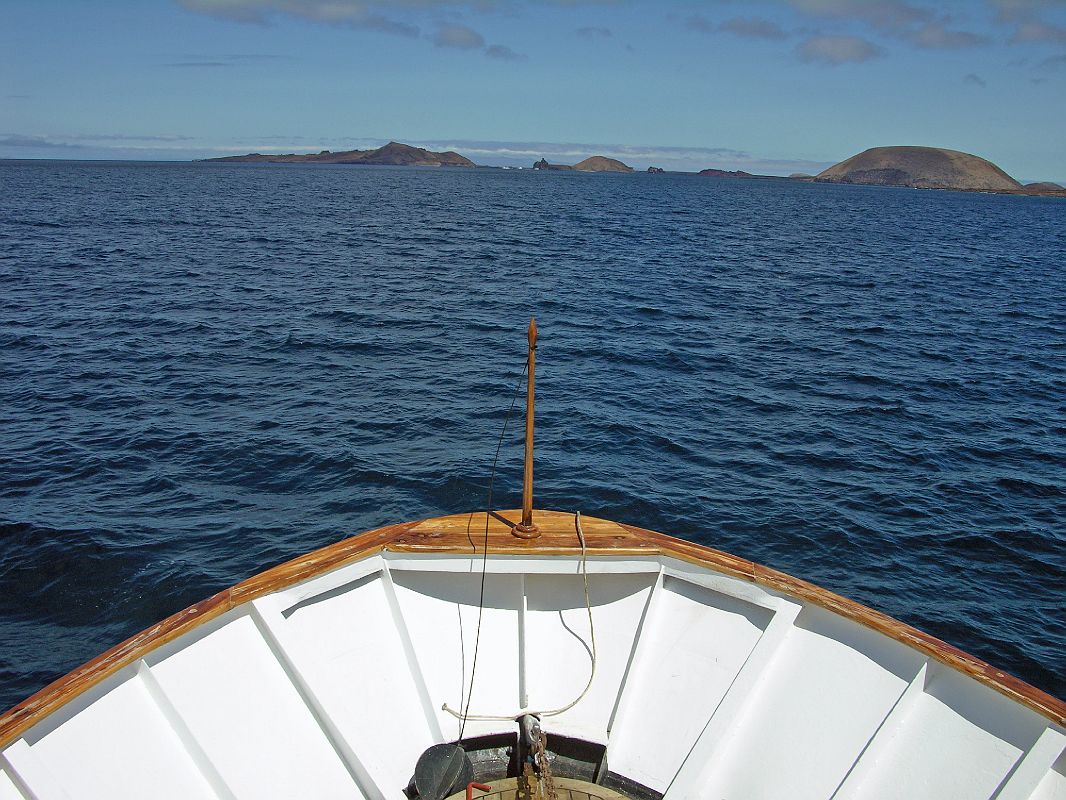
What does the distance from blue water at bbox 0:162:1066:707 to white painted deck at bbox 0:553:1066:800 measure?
7049 millimetres

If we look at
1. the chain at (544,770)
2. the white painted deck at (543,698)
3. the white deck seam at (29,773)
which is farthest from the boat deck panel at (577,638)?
the white deck seam at (29,773)

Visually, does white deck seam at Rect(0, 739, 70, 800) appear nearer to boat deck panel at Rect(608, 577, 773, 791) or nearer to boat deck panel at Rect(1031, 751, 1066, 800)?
boat deck panel at Rect(608, 577, 773, 791)

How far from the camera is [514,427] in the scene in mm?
23719

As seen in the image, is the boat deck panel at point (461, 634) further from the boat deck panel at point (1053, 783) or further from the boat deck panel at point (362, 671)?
the boat deck panel at point (1053, 783)

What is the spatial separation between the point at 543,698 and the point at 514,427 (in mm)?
15153

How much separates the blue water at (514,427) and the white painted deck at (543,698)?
Answer: 7049mm

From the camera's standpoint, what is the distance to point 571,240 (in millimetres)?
69938

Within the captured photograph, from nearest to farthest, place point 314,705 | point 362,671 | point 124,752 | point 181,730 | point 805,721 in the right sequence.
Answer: point 124,752 → point 181,730 → point 805,721 → point 314,705 → point 362,671

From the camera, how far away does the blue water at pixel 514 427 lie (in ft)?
52.3

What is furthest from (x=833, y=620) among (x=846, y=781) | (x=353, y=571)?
(x=353, y=571)

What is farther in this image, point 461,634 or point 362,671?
point 461,634

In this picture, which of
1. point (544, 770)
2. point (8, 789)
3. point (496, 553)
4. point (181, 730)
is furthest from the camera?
point (496, 553)

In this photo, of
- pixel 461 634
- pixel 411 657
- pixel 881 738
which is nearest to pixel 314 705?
pixel 411 657

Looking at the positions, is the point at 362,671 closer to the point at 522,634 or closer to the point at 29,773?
the point at 522,634
